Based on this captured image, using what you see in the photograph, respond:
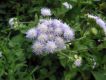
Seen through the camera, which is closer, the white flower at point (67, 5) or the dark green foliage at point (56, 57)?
the dark green foliage at point (56, 57)

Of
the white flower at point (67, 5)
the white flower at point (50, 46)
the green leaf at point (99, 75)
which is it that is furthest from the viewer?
the white flower at point (67, 5)

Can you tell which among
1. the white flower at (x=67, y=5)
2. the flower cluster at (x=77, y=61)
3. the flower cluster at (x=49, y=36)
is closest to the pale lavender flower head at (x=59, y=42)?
the flower cluster at (x=49, y=36)

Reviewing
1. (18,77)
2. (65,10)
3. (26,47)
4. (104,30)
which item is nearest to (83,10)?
(65,10)

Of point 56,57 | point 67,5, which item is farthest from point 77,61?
point 67,5

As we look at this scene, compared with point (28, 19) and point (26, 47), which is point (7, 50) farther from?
point (28, 19)

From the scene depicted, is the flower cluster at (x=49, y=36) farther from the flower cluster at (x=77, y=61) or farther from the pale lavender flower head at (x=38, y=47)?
the flower cluster at (x=77, y=61)

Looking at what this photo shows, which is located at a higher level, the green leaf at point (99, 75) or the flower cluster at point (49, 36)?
the flower cluster at point (49, 36)

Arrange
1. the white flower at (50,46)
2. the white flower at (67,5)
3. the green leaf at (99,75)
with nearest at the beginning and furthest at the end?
the white flower at (50,46), the green leaf at (99,75), the white flower at (67,5)

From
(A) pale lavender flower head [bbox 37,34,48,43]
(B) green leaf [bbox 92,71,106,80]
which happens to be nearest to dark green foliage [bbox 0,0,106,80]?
(B) green leaf [bbox 92,71,106,80]

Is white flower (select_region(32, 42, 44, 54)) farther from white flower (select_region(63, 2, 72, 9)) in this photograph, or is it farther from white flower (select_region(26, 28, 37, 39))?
white flower (select_region(63, 2, 72, 9))
